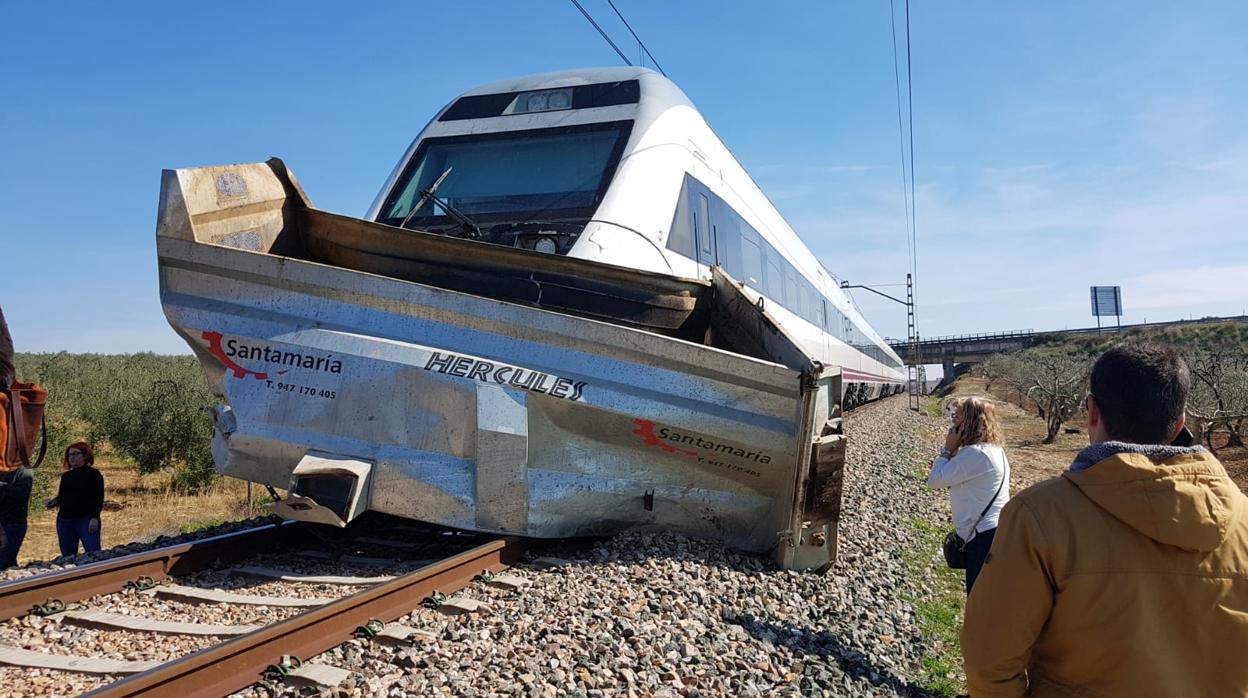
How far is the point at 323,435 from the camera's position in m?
5.27

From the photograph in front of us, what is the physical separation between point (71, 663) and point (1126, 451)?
13.1 feet

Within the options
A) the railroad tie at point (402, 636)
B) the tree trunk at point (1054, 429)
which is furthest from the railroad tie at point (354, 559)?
the tree trunk at point (1054, 429)

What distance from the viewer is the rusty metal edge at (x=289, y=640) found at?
3063 mm

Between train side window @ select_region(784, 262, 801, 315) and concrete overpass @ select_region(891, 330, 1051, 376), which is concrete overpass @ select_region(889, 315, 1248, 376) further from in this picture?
train side window @ select_region(784, 262, 801, 315)

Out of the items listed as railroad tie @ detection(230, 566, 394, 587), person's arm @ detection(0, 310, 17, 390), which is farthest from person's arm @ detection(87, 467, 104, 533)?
railroad tie @ detection(230, 566, 394, 587)

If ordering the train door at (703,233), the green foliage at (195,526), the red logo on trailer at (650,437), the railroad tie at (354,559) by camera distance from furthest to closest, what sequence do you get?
the green foliage at (195,526) → the train door at (703,233) → the railroad tie at (354,559) → the red logo on trailer at (650,437)

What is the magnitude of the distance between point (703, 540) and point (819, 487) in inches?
32.8

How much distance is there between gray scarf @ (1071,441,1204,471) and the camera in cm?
191

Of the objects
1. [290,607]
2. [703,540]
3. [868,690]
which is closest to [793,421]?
[703,540]

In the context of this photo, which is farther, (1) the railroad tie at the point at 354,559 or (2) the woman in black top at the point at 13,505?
(2) the woman in black top at the point at 13,505

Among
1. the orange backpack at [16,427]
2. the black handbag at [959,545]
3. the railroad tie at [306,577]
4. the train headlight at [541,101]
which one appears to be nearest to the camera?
the black handbag at [959,545]

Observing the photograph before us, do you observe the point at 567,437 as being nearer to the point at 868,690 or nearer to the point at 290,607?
the point at 290,607

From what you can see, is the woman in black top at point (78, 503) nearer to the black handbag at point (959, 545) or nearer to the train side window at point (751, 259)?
the train side window at point (751, 259)

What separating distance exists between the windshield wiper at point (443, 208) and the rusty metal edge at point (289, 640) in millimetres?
2529
